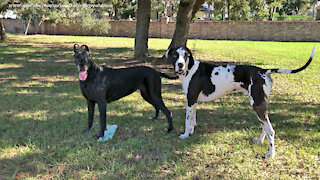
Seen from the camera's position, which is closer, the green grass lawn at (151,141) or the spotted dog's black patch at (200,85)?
the green grass lawn at (151,141)

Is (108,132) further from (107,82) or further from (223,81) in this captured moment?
(223,81)

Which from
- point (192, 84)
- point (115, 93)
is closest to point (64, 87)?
point (115, 93)

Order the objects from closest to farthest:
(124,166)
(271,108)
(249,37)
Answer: (124,166)
(271,108)
(249,37)

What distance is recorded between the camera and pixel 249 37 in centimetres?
2983

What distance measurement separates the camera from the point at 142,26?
12.9 metres

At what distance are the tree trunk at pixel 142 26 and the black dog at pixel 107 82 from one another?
8492mm

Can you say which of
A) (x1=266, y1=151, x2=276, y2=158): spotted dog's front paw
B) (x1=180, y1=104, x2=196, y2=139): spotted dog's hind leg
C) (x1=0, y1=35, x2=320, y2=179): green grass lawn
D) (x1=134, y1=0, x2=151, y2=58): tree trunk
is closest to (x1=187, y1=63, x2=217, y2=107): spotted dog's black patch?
(x1=180, y1=104, x2=196, y2=139): spotted dog's hind leg

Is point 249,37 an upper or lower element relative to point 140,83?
upper

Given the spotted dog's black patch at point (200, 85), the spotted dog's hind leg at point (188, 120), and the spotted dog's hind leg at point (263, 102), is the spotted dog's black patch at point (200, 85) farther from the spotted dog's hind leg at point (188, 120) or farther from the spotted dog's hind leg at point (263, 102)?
the spotted dog's hind leg at point (263, 102)

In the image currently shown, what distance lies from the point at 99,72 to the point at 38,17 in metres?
35.2

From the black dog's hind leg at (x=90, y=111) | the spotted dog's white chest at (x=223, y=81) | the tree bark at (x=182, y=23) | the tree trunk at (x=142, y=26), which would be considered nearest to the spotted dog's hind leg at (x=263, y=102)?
the spotted dog's white chest at (x=223, y=81)

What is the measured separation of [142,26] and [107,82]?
8.92 meters

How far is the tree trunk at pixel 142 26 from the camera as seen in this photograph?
12625mm

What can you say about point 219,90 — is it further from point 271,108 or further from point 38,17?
point 38,17
